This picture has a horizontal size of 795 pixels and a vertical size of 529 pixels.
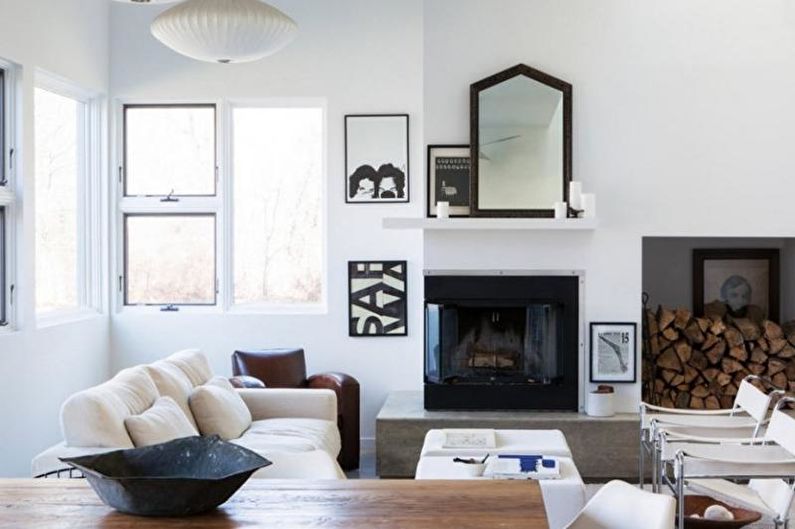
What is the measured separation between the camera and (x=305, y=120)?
6.78 metres

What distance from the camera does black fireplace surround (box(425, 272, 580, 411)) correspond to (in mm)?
5848

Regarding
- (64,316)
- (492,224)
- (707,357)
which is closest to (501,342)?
(492,224)

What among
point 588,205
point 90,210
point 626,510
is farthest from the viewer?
point 90,210

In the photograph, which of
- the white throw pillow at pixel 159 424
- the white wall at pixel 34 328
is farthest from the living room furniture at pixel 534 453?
the white wall at pixel 34 328

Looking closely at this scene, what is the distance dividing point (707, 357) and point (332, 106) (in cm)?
295

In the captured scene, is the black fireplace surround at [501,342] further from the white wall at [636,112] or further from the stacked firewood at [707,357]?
the stacked firewood at [707,357]

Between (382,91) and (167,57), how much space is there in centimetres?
150

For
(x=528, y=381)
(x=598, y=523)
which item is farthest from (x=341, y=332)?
(x=598, y=523)

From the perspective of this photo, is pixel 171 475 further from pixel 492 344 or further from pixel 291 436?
pixel 492 344

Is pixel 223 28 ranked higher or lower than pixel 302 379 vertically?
higher

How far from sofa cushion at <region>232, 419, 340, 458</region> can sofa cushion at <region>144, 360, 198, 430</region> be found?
30 centimetres

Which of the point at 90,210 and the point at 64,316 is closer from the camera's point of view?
the point at 64,316

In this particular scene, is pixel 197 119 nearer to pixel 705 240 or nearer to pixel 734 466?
pixel 705 240

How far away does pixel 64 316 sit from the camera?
6.22 metres
